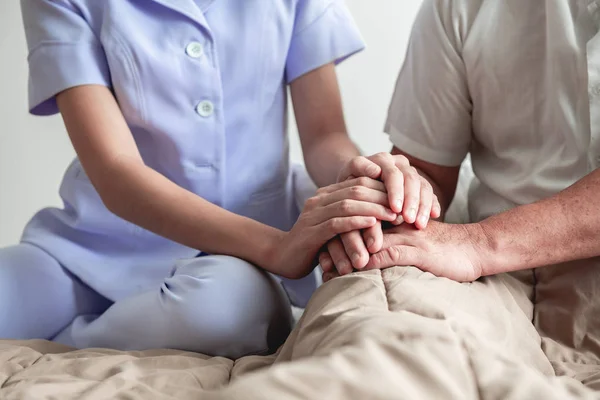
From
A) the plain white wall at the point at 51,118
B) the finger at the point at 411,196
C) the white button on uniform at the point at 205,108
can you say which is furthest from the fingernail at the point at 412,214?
the plain white wall at the point at 51,118

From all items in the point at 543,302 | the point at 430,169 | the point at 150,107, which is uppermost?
the point at 150,107

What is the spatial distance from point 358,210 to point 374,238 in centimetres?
5

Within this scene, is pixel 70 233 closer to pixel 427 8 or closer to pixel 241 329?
pixel 241 329

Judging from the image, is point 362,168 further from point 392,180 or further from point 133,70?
point 133,70

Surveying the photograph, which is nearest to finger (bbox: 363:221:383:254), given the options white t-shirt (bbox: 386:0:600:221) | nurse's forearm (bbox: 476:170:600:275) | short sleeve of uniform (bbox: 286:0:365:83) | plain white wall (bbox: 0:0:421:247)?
nurse's forearm (bbox: 476:170:600:275)

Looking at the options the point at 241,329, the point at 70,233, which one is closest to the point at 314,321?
the point at 241,329

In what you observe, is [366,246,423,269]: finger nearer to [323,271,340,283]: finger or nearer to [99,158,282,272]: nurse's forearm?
[323,271,340,283]: finger

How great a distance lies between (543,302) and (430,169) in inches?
12.3

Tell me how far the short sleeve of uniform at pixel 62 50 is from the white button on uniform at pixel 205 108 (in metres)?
0.15

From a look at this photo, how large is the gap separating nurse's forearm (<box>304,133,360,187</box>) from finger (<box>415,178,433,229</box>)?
6.7 inches

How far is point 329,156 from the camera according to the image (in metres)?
1.17

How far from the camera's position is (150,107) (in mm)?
1127

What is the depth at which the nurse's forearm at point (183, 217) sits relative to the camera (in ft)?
3.37

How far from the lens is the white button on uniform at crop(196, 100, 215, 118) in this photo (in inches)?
44.9
